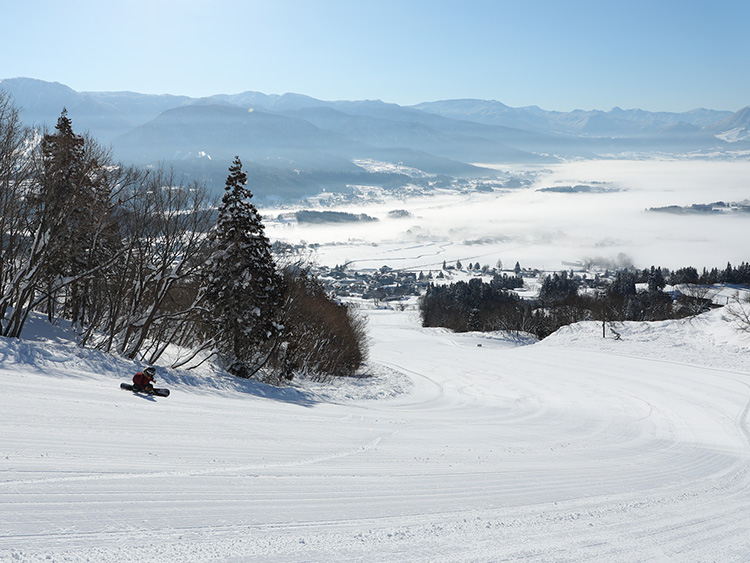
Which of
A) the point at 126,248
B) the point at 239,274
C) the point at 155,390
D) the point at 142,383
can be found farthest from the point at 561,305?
the point at 142,383

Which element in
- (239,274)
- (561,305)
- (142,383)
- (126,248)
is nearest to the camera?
Result: (142,383)

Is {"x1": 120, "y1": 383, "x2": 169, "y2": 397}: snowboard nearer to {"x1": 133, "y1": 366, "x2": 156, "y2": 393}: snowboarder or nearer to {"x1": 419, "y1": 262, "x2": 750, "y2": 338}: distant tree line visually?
{"x1": 133, "y1": 366, "x2": 156, "y2": 393}: snowboarder

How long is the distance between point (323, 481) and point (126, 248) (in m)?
14.7

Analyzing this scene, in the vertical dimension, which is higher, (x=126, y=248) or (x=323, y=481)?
(x=126, y=248)

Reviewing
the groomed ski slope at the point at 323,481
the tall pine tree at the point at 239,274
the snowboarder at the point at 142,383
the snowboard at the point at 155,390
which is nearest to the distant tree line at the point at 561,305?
the tall pine tree at the point at 239,274

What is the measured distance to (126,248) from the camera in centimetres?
1811

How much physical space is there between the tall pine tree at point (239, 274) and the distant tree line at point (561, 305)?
2184 inches

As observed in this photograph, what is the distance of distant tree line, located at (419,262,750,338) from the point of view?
81125mm

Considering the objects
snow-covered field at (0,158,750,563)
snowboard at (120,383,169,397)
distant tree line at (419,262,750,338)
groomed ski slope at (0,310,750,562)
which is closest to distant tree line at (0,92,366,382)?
snow-covered field at (0,158,750,563)

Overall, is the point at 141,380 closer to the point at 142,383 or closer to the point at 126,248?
the point at 142,383

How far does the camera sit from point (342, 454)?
335 inches

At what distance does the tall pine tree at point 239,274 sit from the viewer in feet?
63.5

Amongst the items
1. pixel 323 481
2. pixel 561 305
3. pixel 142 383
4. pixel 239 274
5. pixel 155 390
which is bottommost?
pixel 561 305

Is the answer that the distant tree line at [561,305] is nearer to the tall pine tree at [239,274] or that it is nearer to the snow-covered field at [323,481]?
the tall pine tree at [239,274]
